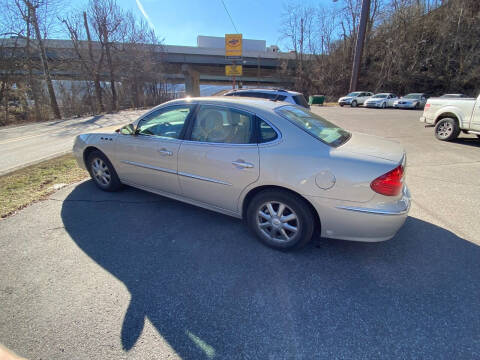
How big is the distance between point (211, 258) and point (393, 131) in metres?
10.7

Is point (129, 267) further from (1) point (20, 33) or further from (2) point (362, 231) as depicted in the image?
(1) point (20, 33)

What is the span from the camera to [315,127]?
2.87m

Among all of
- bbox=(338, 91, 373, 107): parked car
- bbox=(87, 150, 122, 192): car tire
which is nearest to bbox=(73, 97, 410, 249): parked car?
bbox=(87, 150, 122, 192): car tire

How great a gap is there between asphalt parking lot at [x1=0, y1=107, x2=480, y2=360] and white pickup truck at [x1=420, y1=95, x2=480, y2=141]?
5250 mm

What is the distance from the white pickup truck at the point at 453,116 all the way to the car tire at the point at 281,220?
7.70m

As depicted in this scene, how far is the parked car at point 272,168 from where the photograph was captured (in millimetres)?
2307

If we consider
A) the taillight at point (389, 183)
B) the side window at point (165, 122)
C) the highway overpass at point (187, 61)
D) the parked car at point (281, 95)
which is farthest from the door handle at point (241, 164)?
the highway overpass at point (187, 61)

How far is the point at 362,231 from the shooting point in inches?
93.8

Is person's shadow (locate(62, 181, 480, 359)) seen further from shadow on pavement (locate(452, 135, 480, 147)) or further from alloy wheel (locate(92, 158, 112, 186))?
shadow on pavement (locate(452, 135, 480, 147))

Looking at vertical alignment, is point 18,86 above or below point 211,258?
above

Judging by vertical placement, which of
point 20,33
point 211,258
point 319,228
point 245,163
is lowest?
point 211,258

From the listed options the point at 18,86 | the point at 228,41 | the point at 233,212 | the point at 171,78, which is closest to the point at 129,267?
the point at 233,212

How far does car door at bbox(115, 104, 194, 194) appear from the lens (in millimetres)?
3234

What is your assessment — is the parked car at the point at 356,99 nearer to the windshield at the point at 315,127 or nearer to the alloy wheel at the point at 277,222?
the windshield at the point at 315,127
